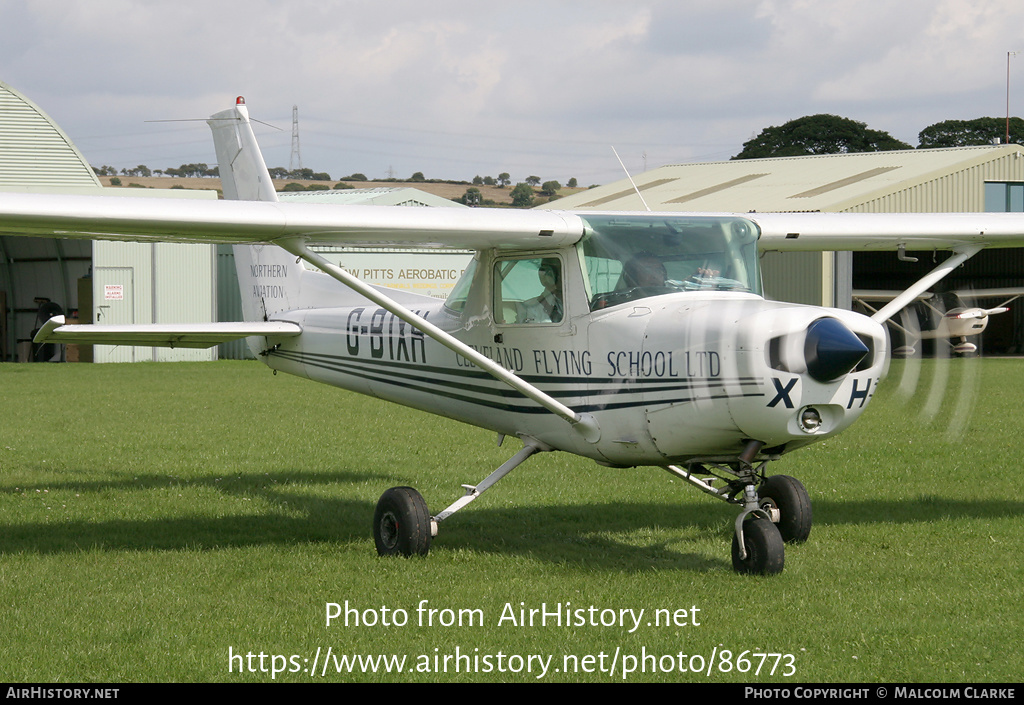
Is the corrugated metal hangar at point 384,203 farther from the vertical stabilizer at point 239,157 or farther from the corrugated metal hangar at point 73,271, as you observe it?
the vertical stabilizer at point 239,157

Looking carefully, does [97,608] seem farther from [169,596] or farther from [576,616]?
[576,616]

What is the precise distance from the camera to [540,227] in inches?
286

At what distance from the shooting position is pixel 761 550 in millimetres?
6875

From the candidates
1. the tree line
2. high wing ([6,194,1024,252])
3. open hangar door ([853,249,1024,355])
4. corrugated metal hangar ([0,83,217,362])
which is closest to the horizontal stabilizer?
high wing ([6,194,1024,252])

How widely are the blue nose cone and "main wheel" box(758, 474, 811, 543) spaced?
2.06 m

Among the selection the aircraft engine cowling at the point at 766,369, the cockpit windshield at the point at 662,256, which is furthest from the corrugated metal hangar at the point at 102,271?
the aircraft engine cowling at the point at 766,369

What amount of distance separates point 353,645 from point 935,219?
18.7 ft

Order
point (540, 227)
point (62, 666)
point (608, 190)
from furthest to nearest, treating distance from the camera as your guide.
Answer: point (608, 190)
point (540, 227)
point (62, 666)

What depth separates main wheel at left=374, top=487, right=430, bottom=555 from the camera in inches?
299

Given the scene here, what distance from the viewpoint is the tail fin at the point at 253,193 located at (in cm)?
1068

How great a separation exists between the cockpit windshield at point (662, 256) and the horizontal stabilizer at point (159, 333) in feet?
11.5

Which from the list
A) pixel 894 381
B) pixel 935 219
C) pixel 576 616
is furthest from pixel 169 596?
pixel 935 219

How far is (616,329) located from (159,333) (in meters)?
4.20

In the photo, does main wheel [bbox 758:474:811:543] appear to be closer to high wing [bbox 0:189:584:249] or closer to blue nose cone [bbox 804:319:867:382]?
blue nose cone [bbox 804:319:867:382]
